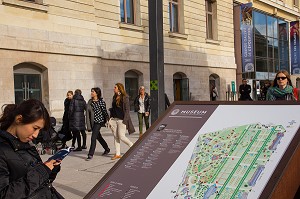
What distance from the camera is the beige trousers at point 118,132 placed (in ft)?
27.9

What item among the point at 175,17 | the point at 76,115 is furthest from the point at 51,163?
the point at 175,17

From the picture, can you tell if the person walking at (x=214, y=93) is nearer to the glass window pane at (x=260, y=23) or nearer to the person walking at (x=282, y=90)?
the glass window pane at (x=260, y=23)

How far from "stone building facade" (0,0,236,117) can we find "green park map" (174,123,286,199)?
11749mm

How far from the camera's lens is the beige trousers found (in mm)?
8500

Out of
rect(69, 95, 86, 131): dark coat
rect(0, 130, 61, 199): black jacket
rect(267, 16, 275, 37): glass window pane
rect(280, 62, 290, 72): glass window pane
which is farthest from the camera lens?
rect(280, 62, 290, 72): glass window pane

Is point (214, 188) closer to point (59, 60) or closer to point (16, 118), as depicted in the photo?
point (16, 118)

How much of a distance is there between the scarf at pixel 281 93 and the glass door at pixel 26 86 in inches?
421

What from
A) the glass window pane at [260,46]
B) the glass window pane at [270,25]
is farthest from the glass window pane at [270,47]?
the glass window pane at [260,46]

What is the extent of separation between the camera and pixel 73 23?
50.5 feet

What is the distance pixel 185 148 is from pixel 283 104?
0.66 m

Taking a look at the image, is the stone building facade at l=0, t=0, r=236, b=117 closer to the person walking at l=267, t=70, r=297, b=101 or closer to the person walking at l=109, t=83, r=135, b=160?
the person walking at l=109, t=83, r=135, b=160

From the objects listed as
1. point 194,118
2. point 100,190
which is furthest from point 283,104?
point 100,190

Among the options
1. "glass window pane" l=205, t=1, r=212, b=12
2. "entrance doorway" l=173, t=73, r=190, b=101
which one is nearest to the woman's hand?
"entrance doorway" l=173, t=73, r=190, b=101

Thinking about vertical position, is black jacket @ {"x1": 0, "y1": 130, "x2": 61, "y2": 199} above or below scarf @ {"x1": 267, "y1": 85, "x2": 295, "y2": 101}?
below
